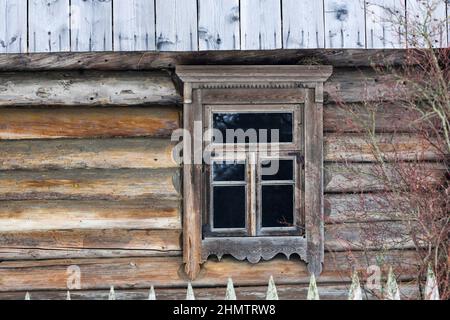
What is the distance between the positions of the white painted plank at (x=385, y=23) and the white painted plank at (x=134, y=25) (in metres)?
1.68

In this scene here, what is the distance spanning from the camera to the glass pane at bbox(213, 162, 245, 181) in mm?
5926

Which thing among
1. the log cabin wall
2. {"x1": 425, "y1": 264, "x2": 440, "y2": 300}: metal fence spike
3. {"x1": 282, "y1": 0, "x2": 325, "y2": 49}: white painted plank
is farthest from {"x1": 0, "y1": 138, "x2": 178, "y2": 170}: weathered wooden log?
{"x1": 425, "y1": 264, "x2": 440, "y2": 300}: metal fence spike

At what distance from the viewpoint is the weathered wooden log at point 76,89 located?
569 centimetres

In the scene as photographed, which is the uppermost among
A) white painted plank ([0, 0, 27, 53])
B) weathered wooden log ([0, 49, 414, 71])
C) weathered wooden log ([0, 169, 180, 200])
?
white painted plank ([0, 0, 27, 53])

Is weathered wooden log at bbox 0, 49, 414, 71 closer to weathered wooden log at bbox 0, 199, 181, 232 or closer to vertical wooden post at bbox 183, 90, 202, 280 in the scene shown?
vertical wooden post at bbox 183, 90, 202, 280

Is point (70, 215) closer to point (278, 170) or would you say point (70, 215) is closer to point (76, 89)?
point (76, 89)

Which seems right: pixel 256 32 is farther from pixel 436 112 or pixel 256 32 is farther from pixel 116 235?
pixel 116 235

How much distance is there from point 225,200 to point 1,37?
2147mm

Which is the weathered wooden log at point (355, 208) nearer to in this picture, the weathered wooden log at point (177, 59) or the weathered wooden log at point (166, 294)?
the weathered wooden log at point (166, 294)

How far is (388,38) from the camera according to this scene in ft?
18.6

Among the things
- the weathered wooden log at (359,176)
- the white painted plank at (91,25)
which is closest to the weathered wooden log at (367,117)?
the weathered wooden log at (359,176)

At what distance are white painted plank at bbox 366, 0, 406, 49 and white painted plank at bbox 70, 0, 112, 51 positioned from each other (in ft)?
6.57
